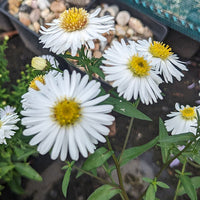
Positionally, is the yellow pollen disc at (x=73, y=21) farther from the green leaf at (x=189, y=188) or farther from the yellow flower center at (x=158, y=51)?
the green leaf at (x=189, y=188)

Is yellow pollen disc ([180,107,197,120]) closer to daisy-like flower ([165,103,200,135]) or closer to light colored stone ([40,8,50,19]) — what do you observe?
daisy-like flower ([165,103,200,135])

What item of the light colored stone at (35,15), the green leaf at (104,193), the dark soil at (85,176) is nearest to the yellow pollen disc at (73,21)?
the green leaf at (104,193)

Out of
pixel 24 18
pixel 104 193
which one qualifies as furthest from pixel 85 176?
pixel 24 18

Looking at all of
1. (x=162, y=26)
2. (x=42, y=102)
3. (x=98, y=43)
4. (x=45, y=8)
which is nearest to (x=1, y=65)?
(x=45, y=8)

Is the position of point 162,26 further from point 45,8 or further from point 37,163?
point 37,163

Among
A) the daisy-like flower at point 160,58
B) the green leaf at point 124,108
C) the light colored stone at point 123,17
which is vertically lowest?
the light colored stone at point 123,17

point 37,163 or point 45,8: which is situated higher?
point 45,8

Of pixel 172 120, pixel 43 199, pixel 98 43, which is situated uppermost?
pixel 172 120
